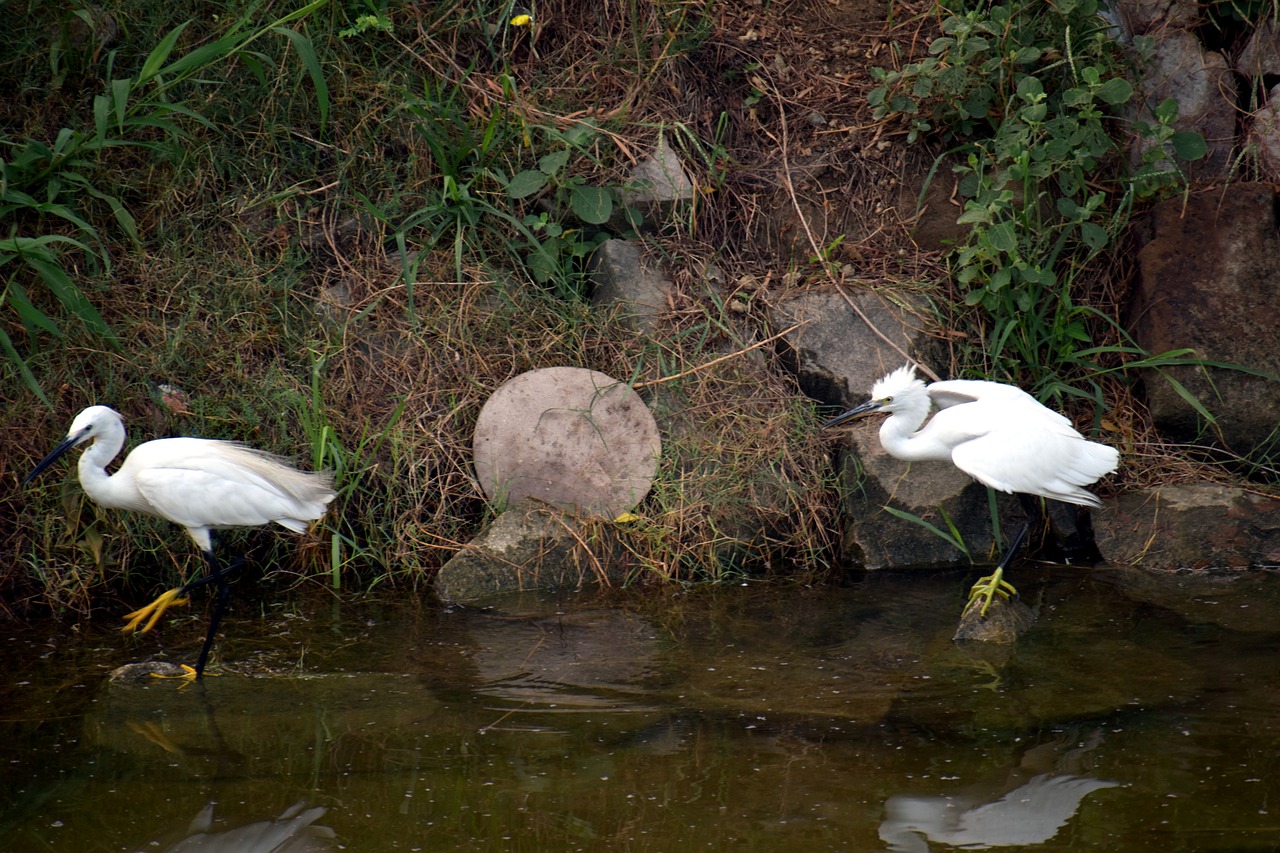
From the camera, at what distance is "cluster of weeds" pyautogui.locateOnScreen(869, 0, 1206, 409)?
5195mm

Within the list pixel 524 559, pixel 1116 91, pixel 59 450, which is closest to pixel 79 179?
pixel 59 450

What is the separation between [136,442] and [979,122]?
13.6ft

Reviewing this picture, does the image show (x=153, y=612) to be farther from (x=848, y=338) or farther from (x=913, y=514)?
(x=848, y=338)

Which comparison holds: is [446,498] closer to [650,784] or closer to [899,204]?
[650,784]

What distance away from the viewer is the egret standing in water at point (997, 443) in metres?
4.29

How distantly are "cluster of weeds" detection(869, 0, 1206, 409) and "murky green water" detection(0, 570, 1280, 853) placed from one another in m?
1.21

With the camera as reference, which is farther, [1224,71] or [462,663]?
[1224,71]

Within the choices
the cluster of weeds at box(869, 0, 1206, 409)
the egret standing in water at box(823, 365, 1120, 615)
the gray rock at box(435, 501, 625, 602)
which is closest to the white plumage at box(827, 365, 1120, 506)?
the egret standing in water at box(823, 365, 1120, 615)

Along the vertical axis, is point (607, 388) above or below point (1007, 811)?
above

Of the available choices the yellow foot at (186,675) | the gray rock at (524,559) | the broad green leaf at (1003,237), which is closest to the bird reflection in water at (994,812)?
the gray rock at (524,559)

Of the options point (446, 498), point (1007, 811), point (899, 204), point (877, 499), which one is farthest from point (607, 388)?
point (1007, 811)

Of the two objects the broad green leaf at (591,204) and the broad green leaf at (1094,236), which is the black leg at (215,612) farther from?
the broad green leaf at (1094,236)

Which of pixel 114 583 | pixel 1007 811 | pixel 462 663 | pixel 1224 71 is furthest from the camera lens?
pixel 1224 71

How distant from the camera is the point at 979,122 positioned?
5.73 metres
